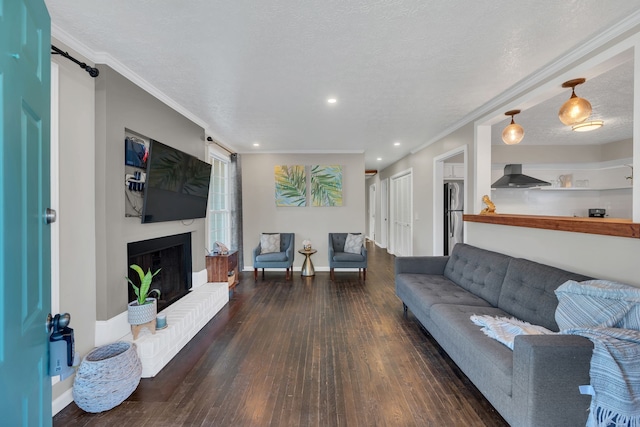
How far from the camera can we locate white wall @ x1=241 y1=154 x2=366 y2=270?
5777 mm

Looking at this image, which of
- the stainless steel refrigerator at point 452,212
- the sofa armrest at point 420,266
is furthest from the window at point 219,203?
the stainless steel refrigerator at point 452,212

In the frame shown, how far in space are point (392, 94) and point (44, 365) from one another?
10.4 ft

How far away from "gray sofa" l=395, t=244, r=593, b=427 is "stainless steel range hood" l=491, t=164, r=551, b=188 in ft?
7.07

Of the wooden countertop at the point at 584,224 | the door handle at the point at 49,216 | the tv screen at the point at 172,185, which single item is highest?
the tv screen at the point at 172,185

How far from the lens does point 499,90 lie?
A: 286 centimetres

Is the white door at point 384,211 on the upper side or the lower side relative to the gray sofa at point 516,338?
upper

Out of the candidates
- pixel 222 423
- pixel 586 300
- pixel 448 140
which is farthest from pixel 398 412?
pixel 448 140

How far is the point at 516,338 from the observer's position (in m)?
1.48

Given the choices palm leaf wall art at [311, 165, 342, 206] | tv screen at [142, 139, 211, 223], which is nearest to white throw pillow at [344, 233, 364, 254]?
palm leaf wall art at [311, 165, 342, 206]

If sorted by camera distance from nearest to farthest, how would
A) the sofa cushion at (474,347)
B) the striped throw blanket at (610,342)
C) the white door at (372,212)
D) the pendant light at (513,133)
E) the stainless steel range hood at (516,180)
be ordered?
1. the striped throw blanket at (610,342)
2. the sofa cushion at (474,347)
3. the pendant light at (513,133)
4. the stainless steel range hood at (516,180)
5. the white door at (372,212)

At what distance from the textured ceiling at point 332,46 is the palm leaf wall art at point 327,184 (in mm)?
2326

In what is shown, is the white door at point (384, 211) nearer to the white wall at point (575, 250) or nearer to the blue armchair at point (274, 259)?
the blue armchair at point (274, 259)

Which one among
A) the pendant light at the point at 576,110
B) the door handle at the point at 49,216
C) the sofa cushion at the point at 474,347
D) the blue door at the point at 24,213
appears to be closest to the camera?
the blue door at the point at 24,213

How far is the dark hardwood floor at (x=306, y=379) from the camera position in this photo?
1765mm
